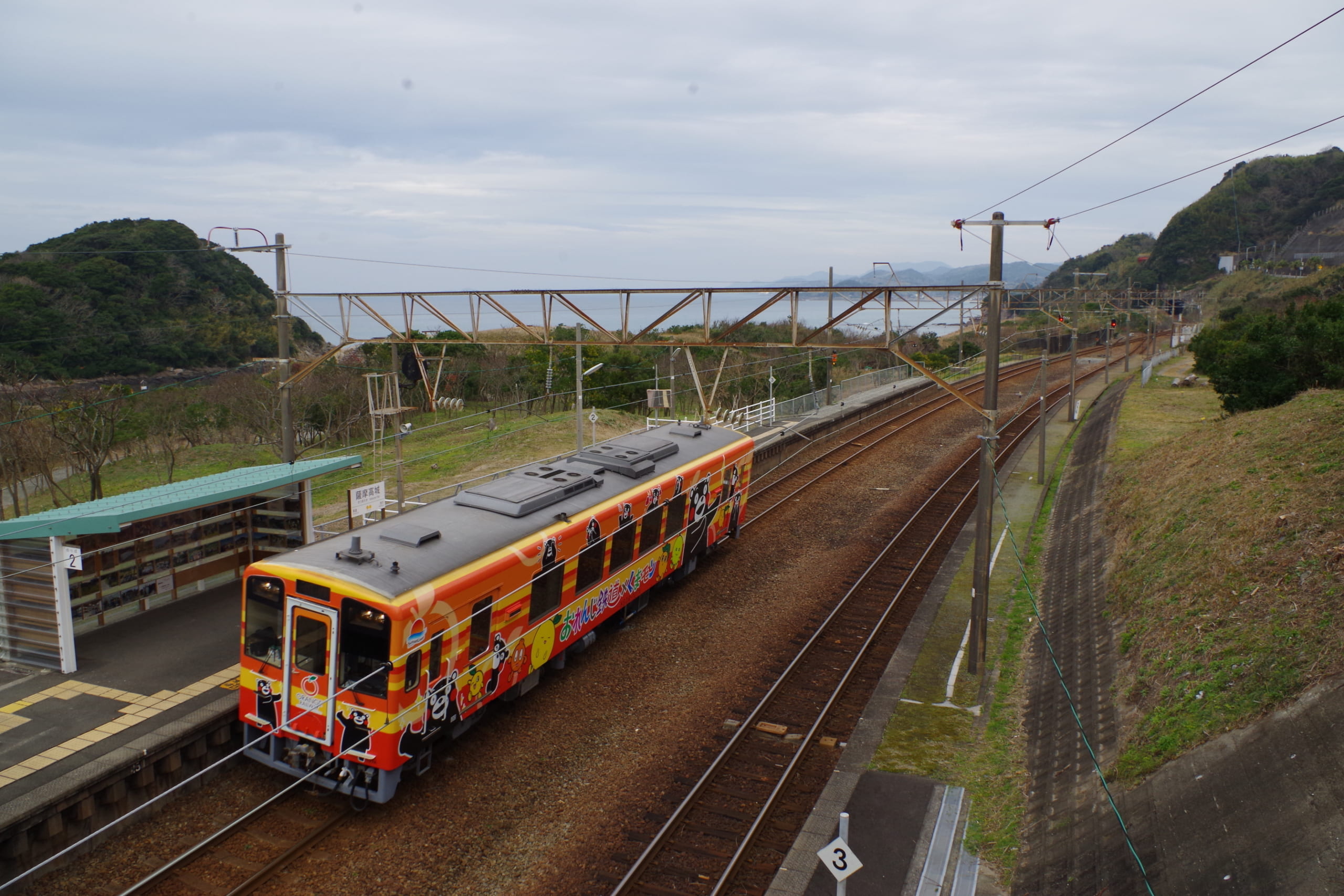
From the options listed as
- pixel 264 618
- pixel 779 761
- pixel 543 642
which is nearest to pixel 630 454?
pixel 543 642

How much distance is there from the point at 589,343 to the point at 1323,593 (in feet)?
37.7

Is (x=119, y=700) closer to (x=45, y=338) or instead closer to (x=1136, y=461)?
(x=1136, y=461)

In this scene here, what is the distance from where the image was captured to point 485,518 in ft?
34.5

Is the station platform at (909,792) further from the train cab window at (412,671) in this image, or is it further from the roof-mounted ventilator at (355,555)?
the roof-mounted ventilator at (355,555)

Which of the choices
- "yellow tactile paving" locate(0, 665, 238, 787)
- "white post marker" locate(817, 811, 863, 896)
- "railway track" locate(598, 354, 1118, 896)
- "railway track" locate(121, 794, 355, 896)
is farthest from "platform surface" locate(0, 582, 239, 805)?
"white post marker" locate(817, 811, 863, 896)

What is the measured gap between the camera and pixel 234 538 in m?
14.0

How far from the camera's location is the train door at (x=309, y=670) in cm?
841

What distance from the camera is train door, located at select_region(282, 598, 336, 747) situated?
8.41 metres

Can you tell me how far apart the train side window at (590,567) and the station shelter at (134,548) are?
5.05 m

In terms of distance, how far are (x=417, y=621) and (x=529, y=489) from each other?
11.5ft

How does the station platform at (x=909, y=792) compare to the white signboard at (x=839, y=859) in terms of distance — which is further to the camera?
the station platform at (x=909, y=792)

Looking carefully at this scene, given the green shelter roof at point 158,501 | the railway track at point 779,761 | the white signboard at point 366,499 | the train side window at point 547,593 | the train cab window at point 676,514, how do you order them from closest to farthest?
the railway track at point 779,761
the green shelter roof at point 158,501
the train side window at point 547,593
the white signboard at point 366,499
the train cab window at point 676,514

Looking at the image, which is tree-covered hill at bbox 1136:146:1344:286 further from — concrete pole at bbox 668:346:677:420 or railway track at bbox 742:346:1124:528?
concrete pole at bbox 668:346:677:420

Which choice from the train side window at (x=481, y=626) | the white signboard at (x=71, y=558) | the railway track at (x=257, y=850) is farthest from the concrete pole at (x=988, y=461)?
the white signboard at (x=71, y=558)
